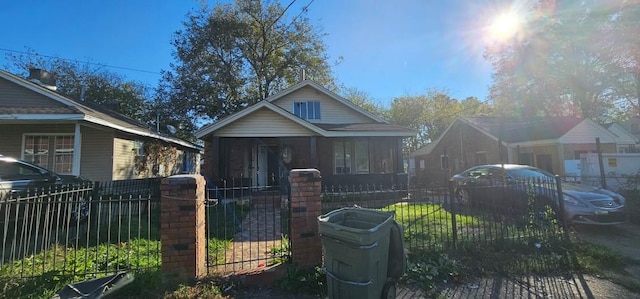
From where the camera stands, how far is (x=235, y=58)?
26.8 metres

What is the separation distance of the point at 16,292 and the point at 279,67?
25.2 metres

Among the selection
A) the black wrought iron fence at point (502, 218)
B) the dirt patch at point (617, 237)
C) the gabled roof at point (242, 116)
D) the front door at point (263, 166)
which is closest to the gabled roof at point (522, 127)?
the dirt patch at point (617, 237)

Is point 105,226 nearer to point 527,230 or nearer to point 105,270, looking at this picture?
point 105,270

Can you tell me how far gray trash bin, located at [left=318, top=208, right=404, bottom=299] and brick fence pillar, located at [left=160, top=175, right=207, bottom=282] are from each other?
1.74m

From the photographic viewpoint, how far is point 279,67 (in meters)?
27.4

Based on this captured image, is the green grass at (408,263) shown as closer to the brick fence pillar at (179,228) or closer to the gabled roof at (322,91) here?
the brick fence pillar at (179,228)

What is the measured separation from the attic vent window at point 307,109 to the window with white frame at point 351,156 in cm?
225

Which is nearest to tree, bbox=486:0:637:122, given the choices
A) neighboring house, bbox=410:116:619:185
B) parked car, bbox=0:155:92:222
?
neighboring house, bbox=410:116:619:185

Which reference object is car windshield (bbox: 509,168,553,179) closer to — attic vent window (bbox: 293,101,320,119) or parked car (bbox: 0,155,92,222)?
attic vent window (bbox: 293,101,320,119)

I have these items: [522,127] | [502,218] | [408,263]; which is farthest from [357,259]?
[522,127]

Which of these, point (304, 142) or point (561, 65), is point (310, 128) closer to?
point (304, 142)

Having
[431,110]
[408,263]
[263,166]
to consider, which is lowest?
[408,263]

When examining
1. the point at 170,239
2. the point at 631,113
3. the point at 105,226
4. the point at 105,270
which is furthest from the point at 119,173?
the point at 631,113

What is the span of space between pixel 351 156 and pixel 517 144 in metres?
9.57
